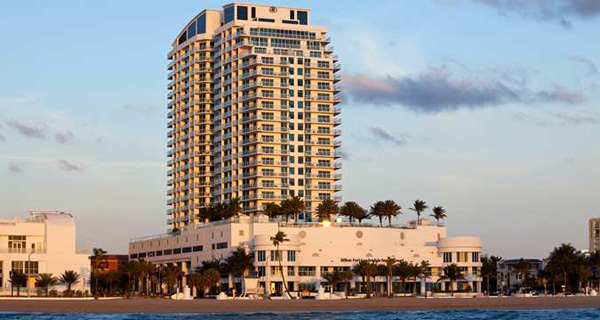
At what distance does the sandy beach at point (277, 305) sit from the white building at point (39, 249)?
2540 centimetres

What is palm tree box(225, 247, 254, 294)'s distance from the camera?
19088 centimetres

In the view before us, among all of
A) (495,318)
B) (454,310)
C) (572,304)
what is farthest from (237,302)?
(572,304)

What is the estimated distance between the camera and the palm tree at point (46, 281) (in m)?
170

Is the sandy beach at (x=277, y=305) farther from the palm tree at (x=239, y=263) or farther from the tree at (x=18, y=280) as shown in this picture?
A: the palm tree at (x=239, y=263)

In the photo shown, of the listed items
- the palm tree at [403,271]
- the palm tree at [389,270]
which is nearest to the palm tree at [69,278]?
the palm tree at [389,270]

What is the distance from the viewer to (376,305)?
152 metres

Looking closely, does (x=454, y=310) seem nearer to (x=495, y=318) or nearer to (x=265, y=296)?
(x=495, y=318)

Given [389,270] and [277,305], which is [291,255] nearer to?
[389,270]

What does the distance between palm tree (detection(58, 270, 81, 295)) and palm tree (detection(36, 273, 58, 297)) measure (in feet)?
5.56

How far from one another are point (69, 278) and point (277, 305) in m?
41.5

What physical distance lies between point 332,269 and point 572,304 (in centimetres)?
5356

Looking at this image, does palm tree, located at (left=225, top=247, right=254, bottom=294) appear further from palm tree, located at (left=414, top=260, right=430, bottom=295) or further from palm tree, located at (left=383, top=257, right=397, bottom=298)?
palm tree, located at (left=414, top=260, right=430, bottom=295)

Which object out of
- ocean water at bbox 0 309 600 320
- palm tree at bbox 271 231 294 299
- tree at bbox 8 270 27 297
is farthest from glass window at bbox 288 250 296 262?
ocean water at bbox 0 309 600 320

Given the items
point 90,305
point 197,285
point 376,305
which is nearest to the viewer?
point 90,305
